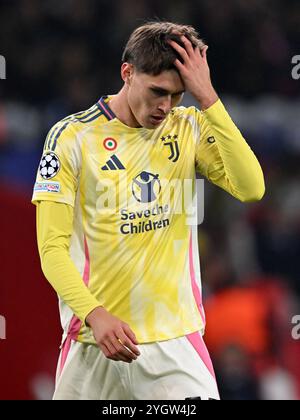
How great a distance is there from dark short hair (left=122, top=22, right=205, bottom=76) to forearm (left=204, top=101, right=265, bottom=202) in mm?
234

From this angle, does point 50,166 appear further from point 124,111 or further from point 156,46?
point 156,46

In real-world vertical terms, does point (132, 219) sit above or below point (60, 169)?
below

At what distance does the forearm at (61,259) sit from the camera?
3408mm

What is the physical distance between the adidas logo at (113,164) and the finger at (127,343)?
0.69 m

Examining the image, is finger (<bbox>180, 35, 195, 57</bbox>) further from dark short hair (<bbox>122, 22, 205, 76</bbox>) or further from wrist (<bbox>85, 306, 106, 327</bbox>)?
wrist (<bbox>85, 306, 106, 327</bbox>)

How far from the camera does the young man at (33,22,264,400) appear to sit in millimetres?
3527

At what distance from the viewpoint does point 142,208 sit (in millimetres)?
3666

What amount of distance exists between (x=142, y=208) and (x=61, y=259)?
0.40 meters

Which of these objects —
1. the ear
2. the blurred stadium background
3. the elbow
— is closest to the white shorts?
the elbow

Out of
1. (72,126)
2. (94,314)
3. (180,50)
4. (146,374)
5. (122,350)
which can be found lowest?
(146,374)

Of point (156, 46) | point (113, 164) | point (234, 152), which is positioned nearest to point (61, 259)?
point (113, 164)

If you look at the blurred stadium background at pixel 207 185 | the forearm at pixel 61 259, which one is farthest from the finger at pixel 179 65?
the blurred stadium background at pixel 207 185

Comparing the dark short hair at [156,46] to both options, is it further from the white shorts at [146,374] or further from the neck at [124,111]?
the white shorts at [146,374]

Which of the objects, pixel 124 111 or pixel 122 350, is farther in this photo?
pixel 124 111
